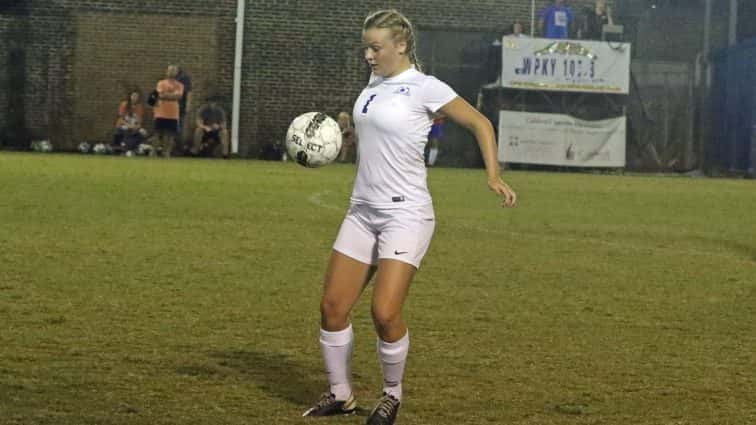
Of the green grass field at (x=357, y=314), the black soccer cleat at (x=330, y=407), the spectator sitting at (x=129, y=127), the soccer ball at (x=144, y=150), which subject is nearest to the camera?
the black soccer cleat at (x=330, y=407)

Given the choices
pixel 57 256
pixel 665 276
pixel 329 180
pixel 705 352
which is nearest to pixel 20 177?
pixel 329 180

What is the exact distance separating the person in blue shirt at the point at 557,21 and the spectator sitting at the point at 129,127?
9682 millimetres

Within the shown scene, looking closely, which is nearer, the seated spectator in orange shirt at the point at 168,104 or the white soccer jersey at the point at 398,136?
the white soccer jersey at the point at 398,136

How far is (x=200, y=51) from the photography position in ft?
126

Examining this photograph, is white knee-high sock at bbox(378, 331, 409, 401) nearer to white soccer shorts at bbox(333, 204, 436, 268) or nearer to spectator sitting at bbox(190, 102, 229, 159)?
white soccer shorts at bbox(333, 204, 436, 268)

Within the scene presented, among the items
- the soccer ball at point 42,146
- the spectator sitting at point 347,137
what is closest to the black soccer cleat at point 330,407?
the spectator sitting at point 347,137

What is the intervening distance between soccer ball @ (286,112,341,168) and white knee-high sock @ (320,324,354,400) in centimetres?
92

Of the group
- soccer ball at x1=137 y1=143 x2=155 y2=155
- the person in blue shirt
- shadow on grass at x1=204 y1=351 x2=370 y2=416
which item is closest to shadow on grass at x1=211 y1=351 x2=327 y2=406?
shadow on grass at x1=204 y1=351 x2=370 y2=416

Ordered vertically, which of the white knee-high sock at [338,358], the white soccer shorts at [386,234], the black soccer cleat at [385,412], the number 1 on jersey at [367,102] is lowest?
the black soccer cleat at [385,412]

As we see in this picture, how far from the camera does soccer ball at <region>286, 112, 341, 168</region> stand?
774cm

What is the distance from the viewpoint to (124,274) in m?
12.9

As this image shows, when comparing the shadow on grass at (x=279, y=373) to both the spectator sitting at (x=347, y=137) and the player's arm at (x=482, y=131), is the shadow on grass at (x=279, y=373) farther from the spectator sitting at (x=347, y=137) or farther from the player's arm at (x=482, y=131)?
the spectator sitting at (x=347, y=137)

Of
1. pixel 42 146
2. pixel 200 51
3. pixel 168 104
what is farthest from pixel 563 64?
pixel 42 146

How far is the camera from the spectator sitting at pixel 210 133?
37.5 metres
